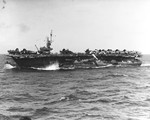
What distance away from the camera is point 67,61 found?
226 feet

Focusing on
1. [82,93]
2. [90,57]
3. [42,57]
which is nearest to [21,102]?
[82,93]

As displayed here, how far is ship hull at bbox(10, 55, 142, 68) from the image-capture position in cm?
6550

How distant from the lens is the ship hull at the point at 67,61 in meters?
65.5

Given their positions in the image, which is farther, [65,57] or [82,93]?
[65,57]

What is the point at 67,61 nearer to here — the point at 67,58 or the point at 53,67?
the point at 67,58

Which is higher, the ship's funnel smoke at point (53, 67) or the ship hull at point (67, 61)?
the ship hull at point (67, 61)

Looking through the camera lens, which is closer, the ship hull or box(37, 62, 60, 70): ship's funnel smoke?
the ship hull

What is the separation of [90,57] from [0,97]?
44025 mm

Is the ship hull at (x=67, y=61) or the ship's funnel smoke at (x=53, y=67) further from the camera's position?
the ship's funnel smoke at (x=53, y=67)

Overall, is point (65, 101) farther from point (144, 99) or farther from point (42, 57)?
point (42, 57)

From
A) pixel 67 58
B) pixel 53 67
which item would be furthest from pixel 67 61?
pixel 53 67

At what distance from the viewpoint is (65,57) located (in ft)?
221

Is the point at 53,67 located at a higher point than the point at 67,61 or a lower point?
lower

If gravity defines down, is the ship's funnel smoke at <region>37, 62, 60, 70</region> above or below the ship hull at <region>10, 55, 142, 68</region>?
below
